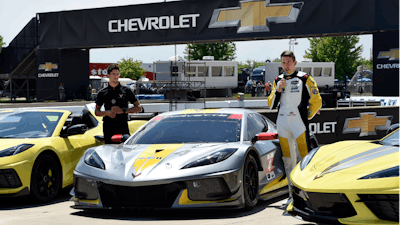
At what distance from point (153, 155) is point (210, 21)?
20.6m

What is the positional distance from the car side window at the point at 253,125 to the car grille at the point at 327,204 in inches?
56.9

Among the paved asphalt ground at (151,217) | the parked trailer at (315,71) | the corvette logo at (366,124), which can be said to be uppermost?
the parked trailer at (315,71)

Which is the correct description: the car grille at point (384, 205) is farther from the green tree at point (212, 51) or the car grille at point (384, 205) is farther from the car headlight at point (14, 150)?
the green tree at point (212, 51)

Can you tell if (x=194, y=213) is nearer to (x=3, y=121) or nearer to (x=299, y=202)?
(x=299, y=202)

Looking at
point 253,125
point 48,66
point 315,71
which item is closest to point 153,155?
point 253,125

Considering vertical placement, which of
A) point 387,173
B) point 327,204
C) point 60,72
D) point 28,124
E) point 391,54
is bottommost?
point 327,204

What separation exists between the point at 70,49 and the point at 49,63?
1.60 meters

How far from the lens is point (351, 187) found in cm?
360

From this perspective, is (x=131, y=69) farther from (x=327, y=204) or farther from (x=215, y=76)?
(x=327, y=204)

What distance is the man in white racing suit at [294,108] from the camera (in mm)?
5469

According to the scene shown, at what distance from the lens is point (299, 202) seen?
13.3ft

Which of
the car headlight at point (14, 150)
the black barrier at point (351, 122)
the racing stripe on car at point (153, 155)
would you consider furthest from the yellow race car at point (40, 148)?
the black barrier at point (351, 122)

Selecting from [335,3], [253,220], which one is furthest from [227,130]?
[335,3]

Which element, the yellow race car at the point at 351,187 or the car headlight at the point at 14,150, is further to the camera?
the car headlight at the point at 14,150
